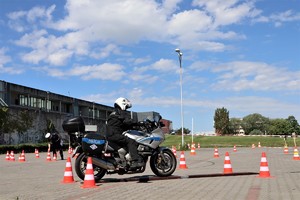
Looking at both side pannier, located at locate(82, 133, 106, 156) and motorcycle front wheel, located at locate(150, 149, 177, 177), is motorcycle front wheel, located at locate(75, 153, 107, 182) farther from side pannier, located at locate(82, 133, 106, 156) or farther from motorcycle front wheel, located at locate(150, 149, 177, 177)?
motorcycle front wheel, located at locate(150, 149, 177, 177)

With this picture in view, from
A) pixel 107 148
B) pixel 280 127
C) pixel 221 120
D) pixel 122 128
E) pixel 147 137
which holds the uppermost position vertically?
pixel 221 120

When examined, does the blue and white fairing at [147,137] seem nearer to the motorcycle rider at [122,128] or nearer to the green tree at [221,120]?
the motorcycle rider at [122,128]

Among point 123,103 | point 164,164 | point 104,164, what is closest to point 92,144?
point 104,164

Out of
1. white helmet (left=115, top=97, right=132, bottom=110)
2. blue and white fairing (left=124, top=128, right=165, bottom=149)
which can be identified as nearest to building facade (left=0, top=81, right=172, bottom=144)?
white helmet (left=115, top=97, right=132, bottom=110)

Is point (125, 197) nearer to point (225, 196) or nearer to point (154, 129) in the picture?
point (225, 196)

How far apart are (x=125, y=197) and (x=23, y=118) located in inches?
1897

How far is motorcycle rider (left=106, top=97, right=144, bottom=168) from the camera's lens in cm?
1031

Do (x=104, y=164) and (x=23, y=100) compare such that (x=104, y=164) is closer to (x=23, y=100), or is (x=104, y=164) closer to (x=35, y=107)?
(x=23, y=100)

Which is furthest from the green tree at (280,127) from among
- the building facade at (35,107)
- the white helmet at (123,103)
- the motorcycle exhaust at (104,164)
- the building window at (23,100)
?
the motorcycle exhaust at (104,164)

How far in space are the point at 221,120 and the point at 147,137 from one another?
16135cm

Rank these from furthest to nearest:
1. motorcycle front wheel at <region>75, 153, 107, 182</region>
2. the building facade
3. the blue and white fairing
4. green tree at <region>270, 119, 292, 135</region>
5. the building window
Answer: green tree at <region>270, 119, 292, 135</region> → the building window → the building facade → the blue and white fairing → motorcycle front wheel at <region>75, 153, 107, 182</region>

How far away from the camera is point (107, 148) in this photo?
34.2 ft

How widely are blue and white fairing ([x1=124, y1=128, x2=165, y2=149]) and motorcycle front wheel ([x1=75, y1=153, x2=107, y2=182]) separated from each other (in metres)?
1.14

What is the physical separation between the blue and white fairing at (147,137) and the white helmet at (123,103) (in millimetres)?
671
